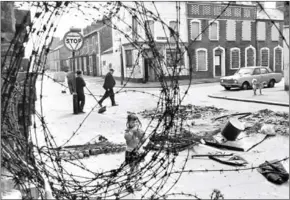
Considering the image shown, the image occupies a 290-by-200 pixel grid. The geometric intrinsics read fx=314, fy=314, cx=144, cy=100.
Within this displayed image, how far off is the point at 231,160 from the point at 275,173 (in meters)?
0.95

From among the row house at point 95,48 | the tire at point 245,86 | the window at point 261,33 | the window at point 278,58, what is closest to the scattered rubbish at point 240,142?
the window at point 278,58

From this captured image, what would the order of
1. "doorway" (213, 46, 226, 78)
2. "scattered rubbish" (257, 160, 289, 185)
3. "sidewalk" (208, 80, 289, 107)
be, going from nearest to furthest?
"scattered rubbish" (257, 160, 289, 185), "sidewalk" (208, 80, 289, 107), "doorway" (213, 46, 226, 78)

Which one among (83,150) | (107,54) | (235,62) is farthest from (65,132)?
(107,54)

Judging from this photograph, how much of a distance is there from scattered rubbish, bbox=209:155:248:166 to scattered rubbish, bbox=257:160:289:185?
0.51 m

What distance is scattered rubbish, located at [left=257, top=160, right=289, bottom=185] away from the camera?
14.5 ft

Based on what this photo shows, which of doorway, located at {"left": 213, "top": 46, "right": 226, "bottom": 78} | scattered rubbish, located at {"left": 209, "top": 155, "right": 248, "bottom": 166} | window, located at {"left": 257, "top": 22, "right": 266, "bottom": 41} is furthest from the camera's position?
doorway, located at {"left": 213, "top": 46, "right": 226, "bottom": 78}

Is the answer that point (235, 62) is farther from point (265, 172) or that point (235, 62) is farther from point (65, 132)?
point (265, 172)

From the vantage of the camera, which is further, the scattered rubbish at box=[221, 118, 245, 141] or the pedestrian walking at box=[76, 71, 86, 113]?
the pedestrian walking at box=[76, 71, 86, 113]

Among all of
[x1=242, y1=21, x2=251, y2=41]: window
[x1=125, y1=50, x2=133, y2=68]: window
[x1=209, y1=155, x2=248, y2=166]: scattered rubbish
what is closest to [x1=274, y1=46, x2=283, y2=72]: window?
[x1=242, y1=21, x2=251, y2=41]: window

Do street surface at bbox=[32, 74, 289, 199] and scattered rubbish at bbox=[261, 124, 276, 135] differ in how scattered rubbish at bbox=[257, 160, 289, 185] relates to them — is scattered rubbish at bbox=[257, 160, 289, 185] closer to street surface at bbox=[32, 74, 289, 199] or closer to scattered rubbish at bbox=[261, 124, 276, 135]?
street surface at bbox=[32, 74, 289, 199]

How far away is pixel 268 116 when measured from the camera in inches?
370

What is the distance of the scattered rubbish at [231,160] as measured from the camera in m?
5.26

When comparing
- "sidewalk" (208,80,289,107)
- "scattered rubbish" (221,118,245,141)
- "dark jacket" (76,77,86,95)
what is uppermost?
"dark jacket" (76,77,86,95)

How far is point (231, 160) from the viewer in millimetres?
5402
